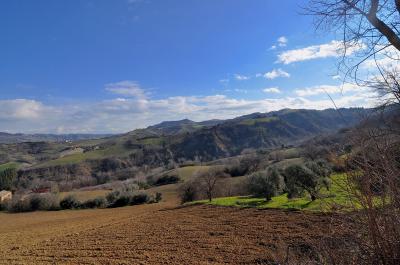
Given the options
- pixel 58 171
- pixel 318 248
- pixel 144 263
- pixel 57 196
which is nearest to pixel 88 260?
pixel 144 263

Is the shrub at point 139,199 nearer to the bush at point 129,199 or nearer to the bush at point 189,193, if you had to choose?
the bush at point 129,199

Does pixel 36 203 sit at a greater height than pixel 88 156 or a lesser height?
lesser

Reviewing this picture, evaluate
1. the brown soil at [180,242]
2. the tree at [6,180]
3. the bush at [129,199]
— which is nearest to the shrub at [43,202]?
the bush at [129,199]

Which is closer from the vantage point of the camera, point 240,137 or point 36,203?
point 36,203

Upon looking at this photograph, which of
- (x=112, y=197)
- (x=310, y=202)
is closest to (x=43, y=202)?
(x=112, y=197)

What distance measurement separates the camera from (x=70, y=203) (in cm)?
4838

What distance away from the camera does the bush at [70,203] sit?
48219 millimetres

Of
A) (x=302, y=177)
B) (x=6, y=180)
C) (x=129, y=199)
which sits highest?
(x=302, y=177)

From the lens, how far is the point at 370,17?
4.04m

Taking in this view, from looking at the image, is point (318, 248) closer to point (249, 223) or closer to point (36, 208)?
point (249, 223)

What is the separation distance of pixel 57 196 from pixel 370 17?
51.7m

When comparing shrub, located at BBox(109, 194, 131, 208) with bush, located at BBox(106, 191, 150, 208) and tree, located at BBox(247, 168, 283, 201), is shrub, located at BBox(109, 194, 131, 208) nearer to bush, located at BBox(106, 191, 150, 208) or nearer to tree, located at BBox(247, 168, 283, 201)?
bush, located at BBox(106, 191, 150, 208)

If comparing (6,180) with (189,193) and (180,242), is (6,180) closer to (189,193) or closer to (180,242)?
(189,193)

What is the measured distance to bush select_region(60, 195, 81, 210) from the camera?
4822 cm
